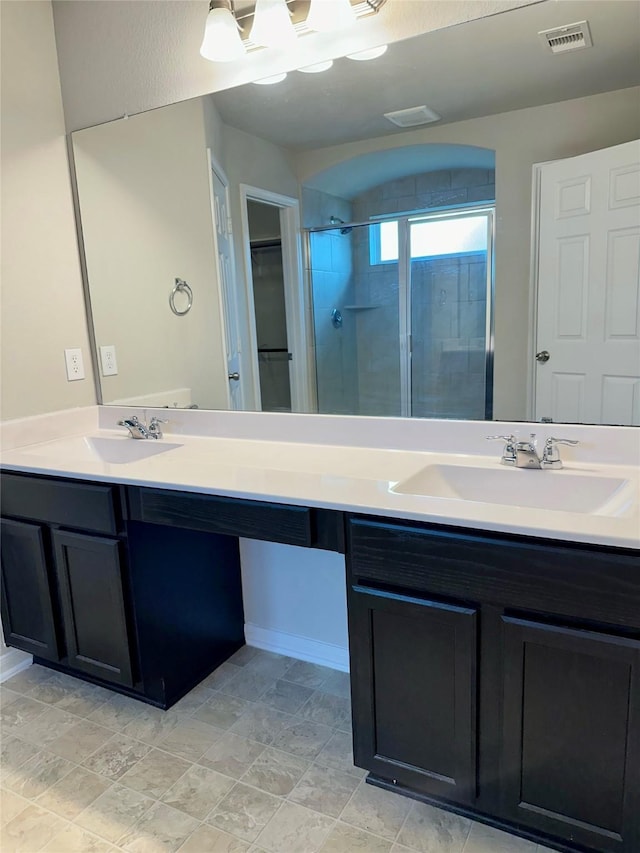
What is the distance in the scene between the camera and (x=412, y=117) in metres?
1.62

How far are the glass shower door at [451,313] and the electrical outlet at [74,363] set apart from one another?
1.32 metres

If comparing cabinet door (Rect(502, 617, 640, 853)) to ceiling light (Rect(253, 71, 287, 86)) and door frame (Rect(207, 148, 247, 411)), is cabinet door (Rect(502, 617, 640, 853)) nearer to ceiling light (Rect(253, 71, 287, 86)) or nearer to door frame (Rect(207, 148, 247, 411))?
door frame (Rect(207, 148, 247, 411))

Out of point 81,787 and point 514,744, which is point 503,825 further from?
point 81,787

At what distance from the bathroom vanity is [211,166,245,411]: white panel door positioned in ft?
1.33

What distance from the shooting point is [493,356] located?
5.24 ft

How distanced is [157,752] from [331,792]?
1.73 ft

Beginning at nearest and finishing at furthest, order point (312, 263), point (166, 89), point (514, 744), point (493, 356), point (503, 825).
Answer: point (514, 744)
point (503, 825)
point (493, 356)
point (312, 263)
point (166, 89)

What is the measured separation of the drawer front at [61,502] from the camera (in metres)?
1.68

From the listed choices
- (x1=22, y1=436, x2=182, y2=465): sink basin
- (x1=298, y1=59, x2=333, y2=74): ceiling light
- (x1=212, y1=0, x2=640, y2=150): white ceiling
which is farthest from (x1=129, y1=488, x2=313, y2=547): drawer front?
(x1=298, y1=59, x2=333, y2=74): ceiling light

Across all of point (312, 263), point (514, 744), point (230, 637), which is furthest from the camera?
point (230, 637)

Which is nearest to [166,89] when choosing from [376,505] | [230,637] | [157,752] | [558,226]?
[558,226]

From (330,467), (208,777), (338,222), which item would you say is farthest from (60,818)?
→ (338,222)

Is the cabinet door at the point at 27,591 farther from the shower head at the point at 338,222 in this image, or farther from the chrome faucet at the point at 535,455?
the chrome faucet at the point at 535,455

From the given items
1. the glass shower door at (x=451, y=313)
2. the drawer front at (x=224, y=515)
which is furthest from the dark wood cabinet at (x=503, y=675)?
the glass shower door at (x=451, y=313)
